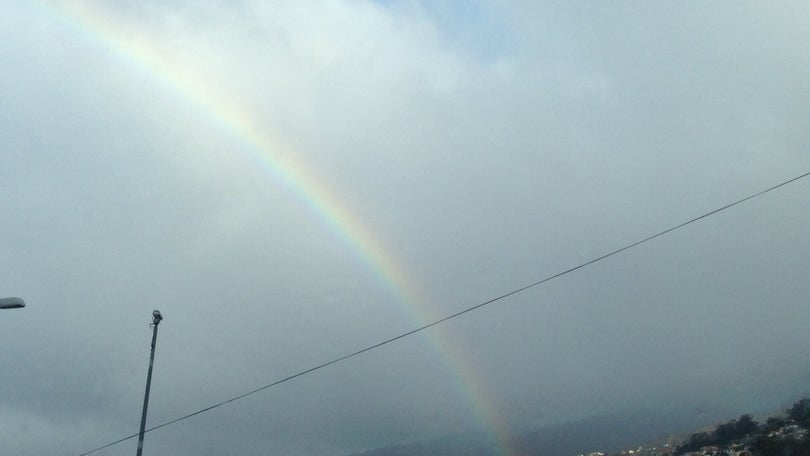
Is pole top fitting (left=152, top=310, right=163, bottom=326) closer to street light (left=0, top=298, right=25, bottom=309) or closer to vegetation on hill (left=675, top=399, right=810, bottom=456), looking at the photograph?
street light (left=0, top=298, right=25, bottom=309)

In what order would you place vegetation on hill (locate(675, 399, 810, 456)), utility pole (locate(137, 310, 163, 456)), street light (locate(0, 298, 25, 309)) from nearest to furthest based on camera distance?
street light (locate(0, 298, 25, 309)), utility pole (locate(137, 310, 163, 456)), vegetation on hill (locate(675, 399, 810, 456))

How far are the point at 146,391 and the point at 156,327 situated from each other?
2.47 m

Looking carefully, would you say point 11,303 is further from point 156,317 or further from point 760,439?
point 760,439

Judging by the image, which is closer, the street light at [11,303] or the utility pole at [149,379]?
the street light at [11,303]

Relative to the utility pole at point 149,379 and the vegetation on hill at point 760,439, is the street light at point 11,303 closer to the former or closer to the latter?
the utility pole at point 149,379

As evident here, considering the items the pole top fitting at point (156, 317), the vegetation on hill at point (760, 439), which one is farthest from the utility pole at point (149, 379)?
the vegetation on hill at point (760, 439)

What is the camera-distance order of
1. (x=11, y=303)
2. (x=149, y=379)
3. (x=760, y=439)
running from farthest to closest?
1. (x=760, y=439)
2. (x=149, y=379)
3. (x=11, y=303)

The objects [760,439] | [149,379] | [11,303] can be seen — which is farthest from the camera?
[760,439]

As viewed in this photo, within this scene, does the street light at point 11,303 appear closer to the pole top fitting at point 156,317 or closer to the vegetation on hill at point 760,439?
the pole top fitting at point 156,317

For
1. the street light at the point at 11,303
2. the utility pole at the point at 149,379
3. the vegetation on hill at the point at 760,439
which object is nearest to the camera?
the street light at the point at 11,303

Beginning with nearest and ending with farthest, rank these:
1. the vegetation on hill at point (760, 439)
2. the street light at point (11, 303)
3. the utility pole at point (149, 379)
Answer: the street light at point (11, 303)
the utility pole at point (149, 379)
the vegetation on hill at point (760, 439)

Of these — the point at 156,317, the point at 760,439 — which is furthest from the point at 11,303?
the point at 760,439

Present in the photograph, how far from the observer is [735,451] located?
66.4 m

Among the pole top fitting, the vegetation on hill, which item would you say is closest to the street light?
the pole top fitting
